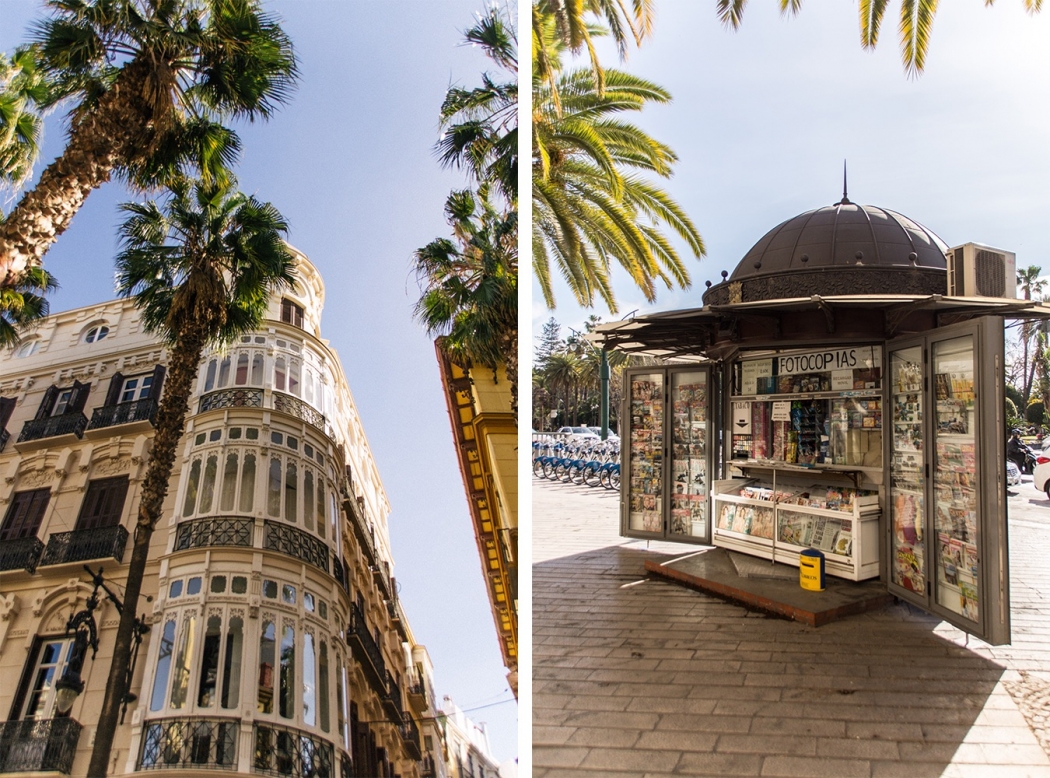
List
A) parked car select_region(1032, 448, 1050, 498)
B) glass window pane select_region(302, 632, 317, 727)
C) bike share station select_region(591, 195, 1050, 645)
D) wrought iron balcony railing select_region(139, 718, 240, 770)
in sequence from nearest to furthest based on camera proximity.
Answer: wrought iron balcony railing select_region(139, 718, 240, 770)
glass window pane select_region(302, 632, 317, 727)
bike share station select_region(591, 195, 1050, 645)
parked car select_region(1032, 448, 1050, 498)

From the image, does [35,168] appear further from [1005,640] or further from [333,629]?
[1005,640]

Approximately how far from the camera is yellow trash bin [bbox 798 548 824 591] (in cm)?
527

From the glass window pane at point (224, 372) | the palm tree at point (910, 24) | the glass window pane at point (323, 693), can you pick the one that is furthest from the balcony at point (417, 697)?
the palm tree at point (910, 24)

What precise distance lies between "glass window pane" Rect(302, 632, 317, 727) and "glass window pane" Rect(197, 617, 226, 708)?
18 cm

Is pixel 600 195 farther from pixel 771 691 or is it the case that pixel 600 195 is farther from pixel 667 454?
pixel 771 691

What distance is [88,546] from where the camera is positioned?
1567 mm

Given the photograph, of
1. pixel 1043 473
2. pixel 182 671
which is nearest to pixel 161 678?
pixel 182 671

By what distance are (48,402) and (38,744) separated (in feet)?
2.60

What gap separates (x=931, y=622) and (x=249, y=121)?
17.2 ft

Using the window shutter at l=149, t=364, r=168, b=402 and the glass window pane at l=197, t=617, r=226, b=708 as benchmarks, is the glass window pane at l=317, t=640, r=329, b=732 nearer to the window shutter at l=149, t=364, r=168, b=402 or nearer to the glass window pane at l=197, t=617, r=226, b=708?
the glass window pane at l=197, t=617, r=226, b=708

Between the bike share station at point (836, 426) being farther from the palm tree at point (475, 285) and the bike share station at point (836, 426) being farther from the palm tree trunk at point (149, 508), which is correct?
the palm tree trunk at point (149, 508)

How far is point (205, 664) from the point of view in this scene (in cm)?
146

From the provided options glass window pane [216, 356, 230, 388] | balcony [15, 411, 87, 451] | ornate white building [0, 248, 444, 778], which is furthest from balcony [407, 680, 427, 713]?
balcony [15, 411, 87, 451]

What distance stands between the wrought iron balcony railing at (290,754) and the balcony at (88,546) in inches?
20.1
